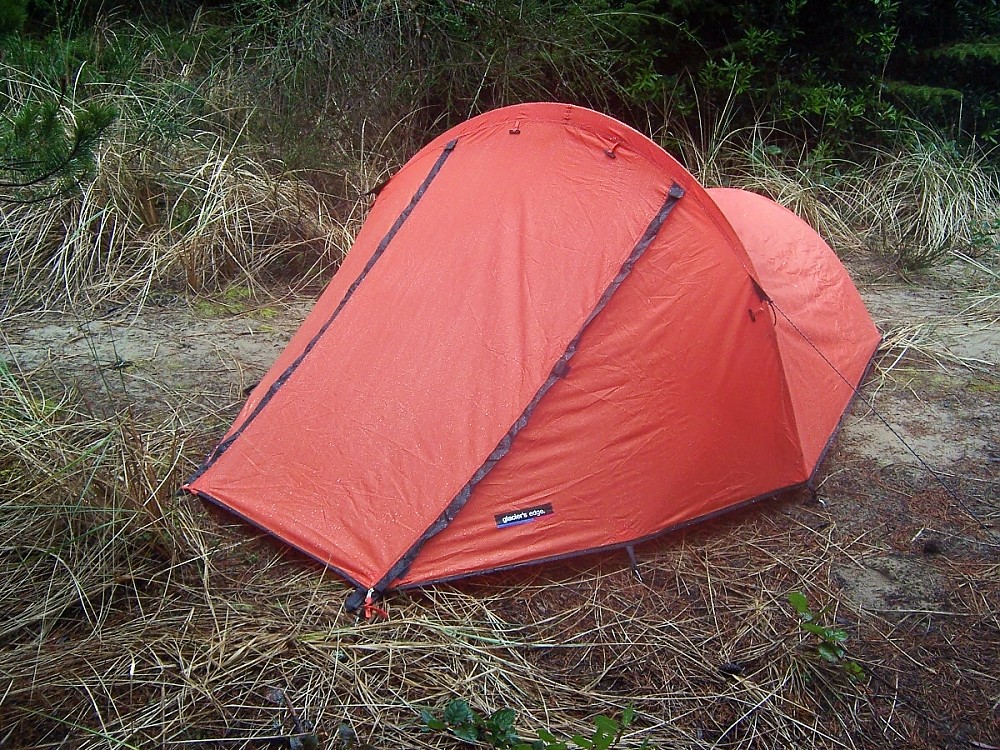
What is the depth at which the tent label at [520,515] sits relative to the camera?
248 cm

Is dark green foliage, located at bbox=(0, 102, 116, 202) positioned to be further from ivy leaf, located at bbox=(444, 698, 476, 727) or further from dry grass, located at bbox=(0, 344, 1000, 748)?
ivy leaf, located at bbox=(444, 698, 476, 727)

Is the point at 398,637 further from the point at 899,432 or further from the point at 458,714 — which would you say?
the point at 899,432

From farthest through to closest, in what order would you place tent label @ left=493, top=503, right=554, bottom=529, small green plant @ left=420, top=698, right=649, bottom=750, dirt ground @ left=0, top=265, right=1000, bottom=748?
tent label @ left=493, top=503, right=554, bottom=529
dirt ground @ left=0, top=265, right=1000, bottom=748
small green plant @ left=420, top=698, right=649, bottom=750

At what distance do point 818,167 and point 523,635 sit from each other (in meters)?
4.93

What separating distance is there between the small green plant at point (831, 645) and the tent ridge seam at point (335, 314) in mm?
1687

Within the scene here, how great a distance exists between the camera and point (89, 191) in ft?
16.2

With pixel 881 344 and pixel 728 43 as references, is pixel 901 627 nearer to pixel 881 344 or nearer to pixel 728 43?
pixel 881 344

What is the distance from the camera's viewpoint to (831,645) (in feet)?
7.29

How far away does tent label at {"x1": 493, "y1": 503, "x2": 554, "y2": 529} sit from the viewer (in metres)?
2.48

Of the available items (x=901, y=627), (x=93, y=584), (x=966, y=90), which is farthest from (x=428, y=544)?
(x=966, y=90)

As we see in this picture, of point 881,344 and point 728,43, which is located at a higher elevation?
point 728,43

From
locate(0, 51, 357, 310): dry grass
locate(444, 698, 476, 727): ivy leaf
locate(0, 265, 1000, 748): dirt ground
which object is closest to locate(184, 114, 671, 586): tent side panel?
locate(444, 698, 476, 727): ivy leaf

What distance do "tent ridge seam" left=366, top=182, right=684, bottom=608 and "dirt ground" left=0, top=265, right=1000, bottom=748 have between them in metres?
0.85

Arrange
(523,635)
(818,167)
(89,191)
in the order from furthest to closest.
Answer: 1. (818,167)
2. (89,191)
3. (523,635)
